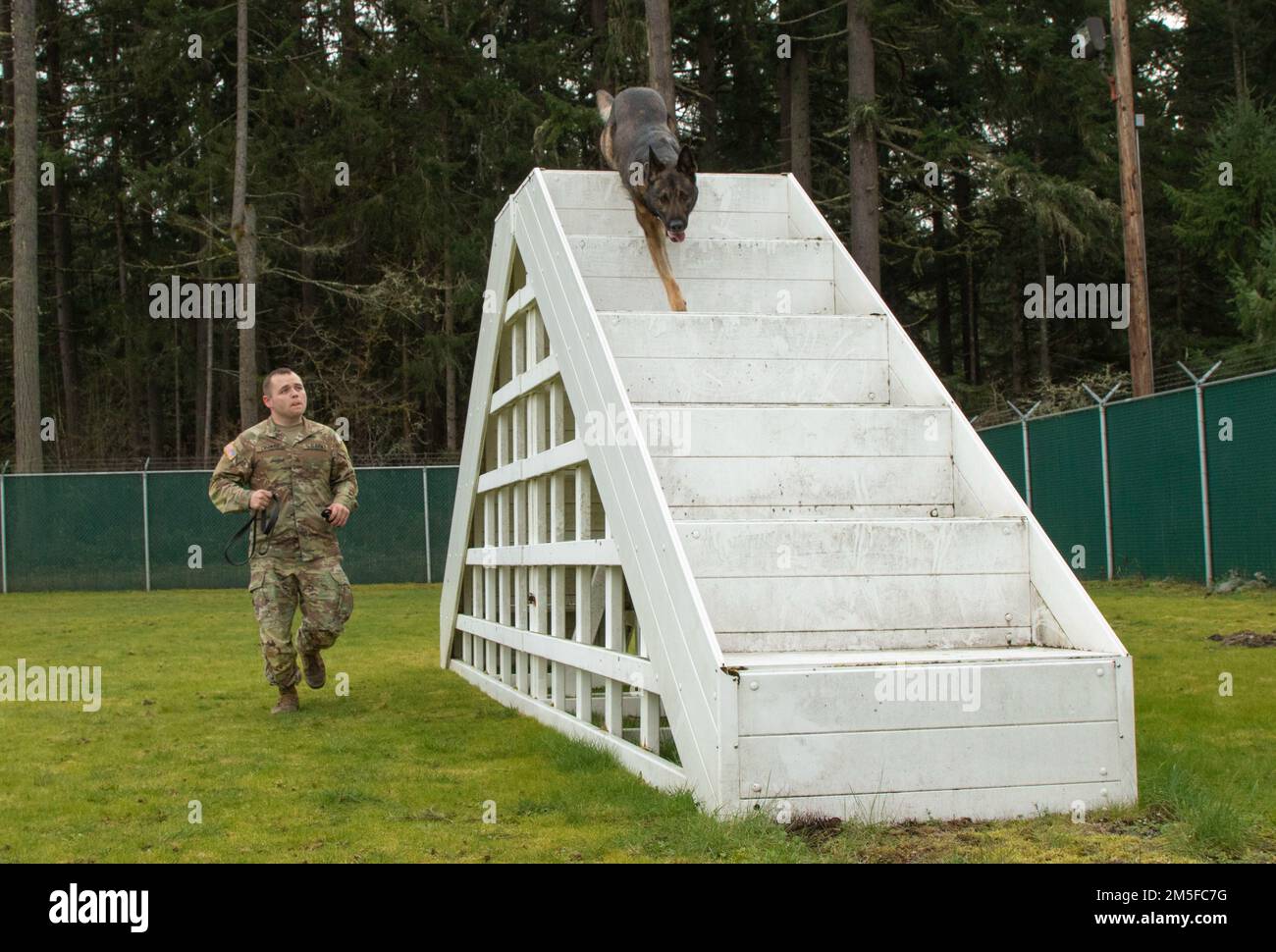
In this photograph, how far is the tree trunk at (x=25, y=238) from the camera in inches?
1034

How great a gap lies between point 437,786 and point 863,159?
19749 millimetres

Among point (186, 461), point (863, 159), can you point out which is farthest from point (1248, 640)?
point (186, 461)

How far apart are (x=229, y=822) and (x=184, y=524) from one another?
2040 cm

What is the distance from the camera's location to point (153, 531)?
24672 mm

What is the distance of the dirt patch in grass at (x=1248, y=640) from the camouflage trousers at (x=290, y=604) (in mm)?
6860

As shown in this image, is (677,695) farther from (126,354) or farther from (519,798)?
(126,354)

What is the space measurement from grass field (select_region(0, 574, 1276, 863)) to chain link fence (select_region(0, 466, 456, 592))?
1384 cm

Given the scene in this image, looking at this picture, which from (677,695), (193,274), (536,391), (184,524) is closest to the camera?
(677,695)

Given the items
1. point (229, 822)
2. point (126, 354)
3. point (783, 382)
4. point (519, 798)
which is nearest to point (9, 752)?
point (229, 822)

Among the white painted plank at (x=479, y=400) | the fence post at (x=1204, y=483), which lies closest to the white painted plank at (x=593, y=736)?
the white painted plank at (x=479, y=400)

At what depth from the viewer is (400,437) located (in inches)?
1332

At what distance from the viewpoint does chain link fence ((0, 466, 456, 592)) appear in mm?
24250

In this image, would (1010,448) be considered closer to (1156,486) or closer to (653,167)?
(1156,486)
